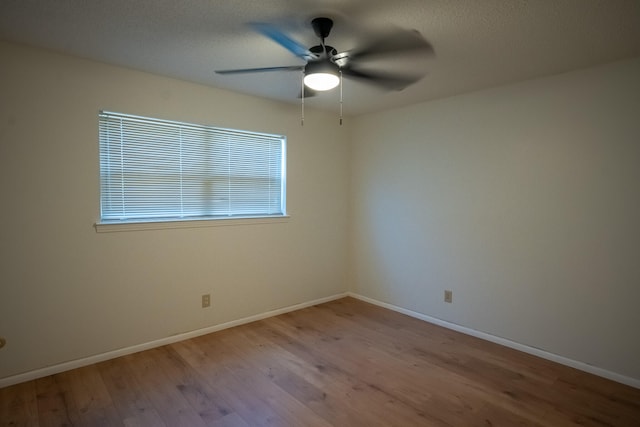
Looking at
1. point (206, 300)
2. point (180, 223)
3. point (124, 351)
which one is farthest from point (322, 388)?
point (180, 223)

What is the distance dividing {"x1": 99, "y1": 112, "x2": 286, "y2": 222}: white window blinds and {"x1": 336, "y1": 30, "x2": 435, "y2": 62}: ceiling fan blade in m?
1.65

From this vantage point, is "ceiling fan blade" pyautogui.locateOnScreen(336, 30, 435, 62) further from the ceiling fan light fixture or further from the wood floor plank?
the wood floor plank

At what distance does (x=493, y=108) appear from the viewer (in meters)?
3.10

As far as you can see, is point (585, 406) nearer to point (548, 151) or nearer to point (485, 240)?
point (485, 240)

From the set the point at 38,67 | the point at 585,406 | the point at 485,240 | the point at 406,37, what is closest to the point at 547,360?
the point at 585,406

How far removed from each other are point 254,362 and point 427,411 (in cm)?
132

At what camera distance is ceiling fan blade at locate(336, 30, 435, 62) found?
2080 mm

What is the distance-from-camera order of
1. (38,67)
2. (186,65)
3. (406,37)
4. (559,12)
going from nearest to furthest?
(559,12)
(406,37)
(38,67)
(186,65)

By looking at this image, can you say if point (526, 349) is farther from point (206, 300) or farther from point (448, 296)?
point (206, 300)

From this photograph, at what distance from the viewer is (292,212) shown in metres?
3.89

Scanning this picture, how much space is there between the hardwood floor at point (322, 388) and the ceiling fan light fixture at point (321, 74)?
1977 millimetres

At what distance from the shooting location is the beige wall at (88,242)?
235 cm

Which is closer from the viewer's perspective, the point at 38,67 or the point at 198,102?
the point at 38,67

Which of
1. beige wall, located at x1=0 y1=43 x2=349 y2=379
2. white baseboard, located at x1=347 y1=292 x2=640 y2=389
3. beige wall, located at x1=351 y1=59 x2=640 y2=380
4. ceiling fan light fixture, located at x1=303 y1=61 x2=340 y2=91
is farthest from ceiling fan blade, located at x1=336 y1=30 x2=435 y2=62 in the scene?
white baseboard, located at x1=347 y1=292 x2=640 y2=389
